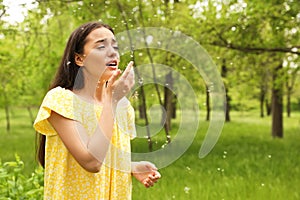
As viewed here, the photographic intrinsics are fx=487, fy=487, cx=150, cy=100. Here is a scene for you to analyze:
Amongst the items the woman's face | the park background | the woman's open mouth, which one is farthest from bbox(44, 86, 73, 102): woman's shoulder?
the park background

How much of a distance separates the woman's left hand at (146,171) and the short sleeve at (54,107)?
0.38m

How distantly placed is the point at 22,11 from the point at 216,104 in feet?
19.9

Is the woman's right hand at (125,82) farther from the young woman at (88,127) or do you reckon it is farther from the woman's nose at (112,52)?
the woman's nose at (112,52)

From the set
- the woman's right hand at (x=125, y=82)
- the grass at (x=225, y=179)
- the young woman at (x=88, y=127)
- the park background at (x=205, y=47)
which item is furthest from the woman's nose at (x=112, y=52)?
the park background at (x=205, y=47)

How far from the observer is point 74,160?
6.38 ft

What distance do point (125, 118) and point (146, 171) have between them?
9.6 inches

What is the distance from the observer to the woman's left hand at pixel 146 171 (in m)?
2.06

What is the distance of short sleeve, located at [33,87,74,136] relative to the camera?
6.10 ft

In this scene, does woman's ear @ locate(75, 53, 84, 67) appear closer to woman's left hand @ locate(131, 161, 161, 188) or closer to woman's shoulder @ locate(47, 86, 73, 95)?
woman's shoulder @ locate(47, 86, 73, 95)

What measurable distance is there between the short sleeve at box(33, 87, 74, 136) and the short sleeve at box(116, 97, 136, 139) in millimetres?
204

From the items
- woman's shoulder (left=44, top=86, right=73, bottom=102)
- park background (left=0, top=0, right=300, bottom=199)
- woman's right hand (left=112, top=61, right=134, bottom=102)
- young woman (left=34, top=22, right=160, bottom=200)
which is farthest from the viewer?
park background (left=0, top=0, right=300, bottom=199)

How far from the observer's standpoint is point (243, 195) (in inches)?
210

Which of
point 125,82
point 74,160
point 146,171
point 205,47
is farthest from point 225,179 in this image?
point 125,82

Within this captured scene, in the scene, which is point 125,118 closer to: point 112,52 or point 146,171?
point 146,171
